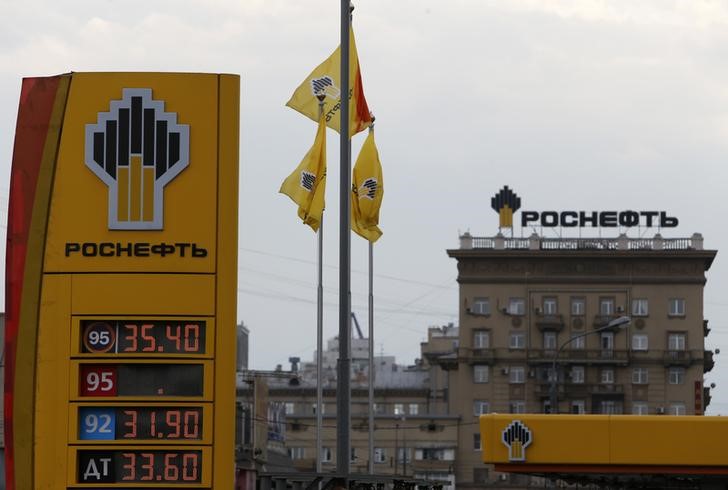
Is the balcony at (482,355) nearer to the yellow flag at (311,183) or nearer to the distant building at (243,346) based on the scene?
the distant building at (243,346)

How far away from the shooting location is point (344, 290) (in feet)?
72.9

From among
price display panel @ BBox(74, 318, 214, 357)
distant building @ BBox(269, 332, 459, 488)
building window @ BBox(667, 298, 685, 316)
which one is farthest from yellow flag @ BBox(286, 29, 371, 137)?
building window @ BBox(667, 298, 685, 316)

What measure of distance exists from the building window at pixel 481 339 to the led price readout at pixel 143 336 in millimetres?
102445

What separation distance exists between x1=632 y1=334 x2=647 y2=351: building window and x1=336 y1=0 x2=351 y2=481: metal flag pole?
10162 centimetres

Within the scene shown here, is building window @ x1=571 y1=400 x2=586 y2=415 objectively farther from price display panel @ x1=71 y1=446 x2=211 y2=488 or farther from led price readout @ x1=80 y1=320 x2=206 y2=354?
price display panel @ x1=71 y1=446 x2=211 y2=488

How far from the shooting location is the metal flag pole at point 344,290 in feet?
72.4

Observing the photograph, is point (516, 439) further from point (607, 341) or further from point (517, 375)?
point (607, 341)

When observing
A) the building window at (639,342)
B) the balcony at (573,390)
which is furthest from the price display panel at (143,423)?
the building window at (639,342)

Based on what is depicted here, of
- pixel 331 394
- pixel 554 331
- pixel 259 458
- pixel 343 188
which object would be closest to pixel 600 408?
pixel 554 331

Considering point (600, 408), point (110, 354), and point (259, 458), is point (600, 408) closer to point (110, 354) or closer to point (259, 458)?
point (259, 458)

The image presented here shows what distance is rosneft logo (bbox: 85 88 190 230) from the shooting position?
20547 mm

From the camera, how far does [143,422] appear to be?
20.1 metres

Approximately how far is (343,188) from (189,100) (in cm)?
294

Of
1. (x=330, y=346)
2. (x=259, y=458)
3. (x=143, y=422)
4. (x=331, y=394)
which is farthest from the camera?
(x=330, y=346)
